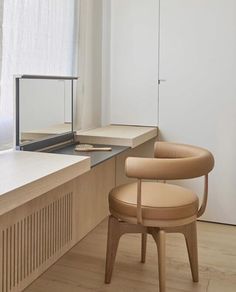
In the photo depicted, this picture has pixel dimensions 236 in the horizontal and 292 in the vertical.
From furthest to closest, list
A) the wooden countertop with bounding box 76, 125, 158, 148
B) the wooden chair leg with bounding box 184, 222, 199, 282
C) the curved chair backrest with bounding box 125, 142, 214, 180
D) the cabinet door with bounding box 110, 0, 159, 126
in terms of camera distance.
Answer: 1. the cabinet door with bounding box 110, 0, 159, 126
2. the wooden countertop with bounding box 76, 125, 158, 148
3. the wooden chair leg with bounding box 184, 222, 199, 282
4. the curved chair backrest with bounding box 125, 142, 214, 180

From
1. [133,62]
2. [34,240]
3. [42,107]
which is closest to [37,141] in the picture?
[42,107]

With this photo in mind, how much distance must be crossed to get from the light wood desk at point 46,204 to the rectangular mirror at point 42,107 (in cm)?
17

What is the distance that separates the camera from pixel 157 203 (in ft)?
6.36

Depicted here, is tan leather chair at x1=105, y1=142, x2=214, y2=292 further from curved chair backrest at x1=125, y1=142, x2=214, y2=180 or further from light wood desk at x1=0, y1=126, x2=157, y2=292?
light wood desk at x1=0, y1=126, x2=157, y2=292

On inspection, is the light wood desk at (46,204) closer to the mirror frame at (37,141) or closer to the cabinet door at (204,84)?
the mirror frame at (37,141)

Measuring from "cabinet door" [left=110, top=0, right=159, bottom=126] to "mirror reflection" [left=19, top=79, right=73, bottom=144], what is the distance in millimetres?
639

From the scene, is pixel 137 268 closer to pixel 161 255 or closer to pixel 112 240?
pixel 112 240

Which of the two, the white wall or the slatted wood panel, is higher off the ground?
the white wall

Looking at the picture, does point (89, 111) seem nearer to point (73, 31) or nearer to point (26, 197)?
point (73, 31)

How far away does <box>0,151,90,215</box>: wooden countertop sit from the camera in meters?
1.38

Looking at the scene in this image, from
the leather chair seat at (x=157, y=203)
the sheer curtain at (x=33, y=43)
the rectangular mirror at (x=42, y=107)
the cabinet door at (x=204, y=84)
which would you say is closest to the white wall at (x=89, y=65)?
the sheer curtain at (x=33, y=43)

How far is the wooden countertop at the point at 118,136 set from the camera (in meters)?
2.56

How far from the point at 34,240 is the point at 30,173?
72 cm

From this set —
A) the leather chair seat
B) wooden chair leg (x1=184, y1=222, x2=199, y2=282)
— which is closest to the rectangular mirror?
the leather chair seat
